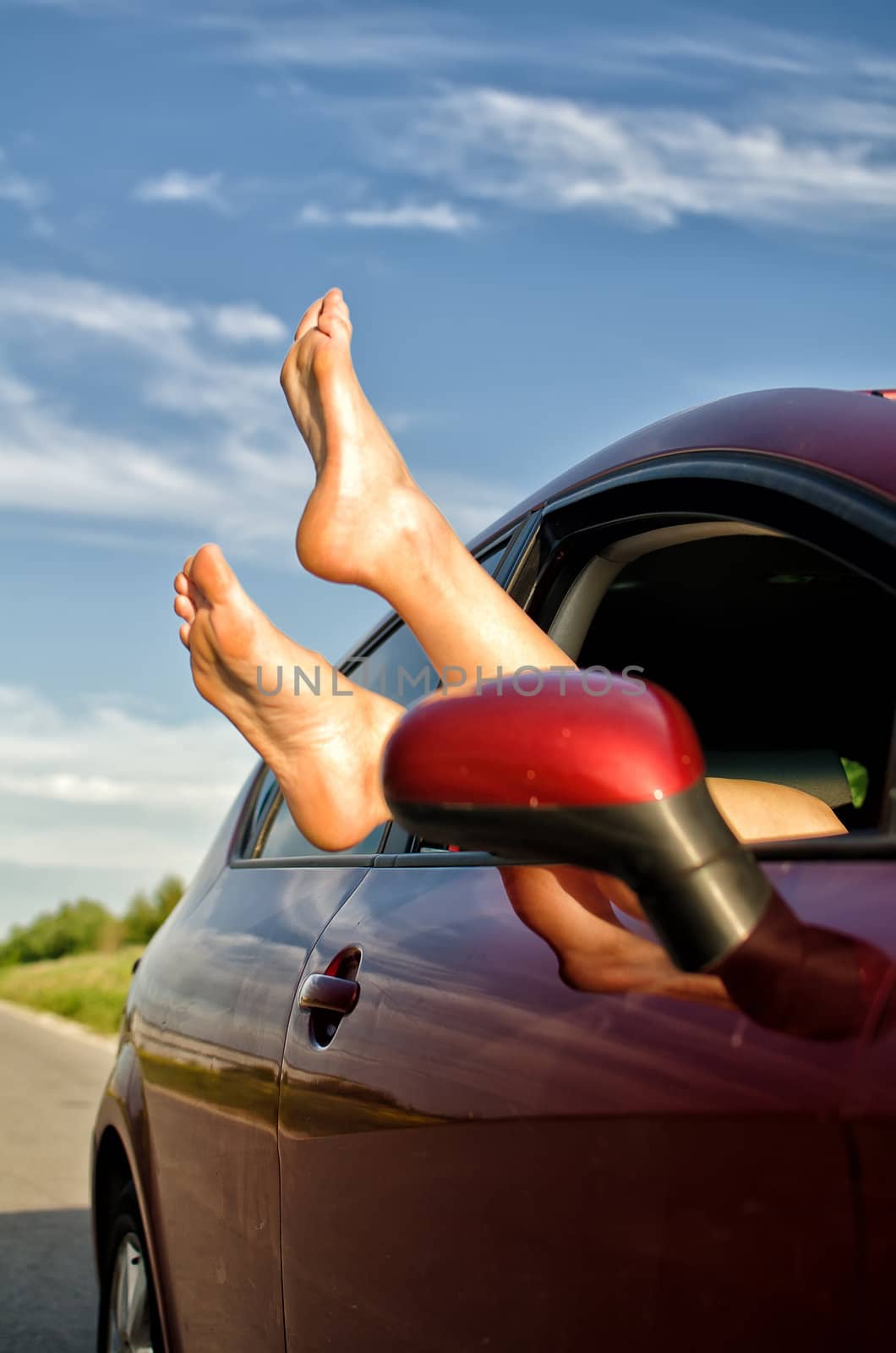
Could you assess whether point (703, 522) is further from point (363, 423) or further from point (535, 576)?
point (363, 423)

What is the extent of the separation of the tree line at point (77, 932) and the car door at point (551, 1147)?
28.5m

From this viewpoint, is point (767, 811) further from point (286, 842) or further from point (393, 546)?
point (286, 842)

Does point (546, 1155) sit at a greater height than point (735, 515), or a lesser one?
lesser

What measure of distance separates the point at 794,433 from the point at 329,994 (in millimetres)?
893

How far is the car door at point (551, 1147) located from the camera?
103 centimetres

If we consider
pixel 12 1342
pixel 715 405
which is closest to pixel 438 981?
pixel 715 405

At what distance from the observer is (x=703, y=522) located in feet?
6.10

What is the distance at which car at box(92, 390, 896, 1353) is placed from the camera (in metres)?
1.04

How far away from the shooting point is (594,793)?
1.04m

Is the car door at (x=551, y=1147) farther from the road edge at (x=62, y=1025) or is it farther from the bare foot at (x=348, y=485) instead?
the road edge at (x=62, y=1025)

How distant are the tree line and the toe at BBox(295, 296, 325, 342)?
2787 centimetres

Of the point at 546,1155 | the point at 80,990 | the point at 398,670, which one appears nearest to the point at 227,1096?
the point at 398,670

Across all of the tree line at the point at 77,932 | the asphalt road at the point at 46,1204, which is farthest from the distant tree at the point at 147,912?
the asphalt road at the point at 46,1204

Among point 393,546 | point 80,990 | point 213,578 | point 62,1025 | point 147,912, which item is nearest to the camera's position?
point 393,546
